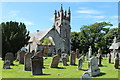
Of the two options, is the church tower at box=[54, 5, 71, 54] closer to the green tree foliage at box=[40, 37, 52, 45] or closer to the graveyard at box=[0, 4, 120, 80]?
the graveyard at box=[0, 4, 120, 80]

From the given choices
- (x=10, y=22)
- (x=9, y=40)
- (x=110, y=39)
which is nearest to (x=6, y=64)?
(x=9, y=40)

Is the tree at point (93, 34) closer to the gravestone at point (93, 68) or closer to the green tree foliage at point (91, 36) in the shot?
the green tree foliage at point (91, 36)

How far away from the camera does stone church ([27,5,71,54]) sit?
2049 inches

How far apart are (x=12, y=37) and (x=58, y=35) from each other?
27255 mm

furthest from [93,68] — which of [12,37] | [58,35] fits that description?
[58,35]

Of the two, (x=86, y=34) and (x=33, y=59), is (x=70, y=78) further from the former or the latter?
(x=86, y=34)

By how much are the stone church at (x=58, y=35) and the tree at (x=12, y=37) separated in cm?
1749

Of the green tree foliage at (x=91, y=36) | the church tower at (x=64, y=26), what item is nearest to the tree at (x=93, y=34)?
the green tree foliage at (x=91, y=36)

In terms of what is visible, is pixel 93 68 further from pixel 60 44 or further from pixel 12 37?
pixel 60 44

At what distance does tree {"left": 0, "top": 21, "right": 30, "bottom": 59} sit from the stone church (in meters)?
17.5

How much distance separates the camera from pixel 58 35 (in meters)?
55.5

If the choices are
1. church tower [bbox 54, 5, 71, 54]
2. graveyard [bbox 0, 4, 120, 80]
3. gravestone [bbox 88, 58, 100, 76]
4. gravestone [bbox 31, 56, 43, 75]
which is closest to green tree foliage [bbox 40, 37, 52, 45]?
graveyard [bbox 0, 4, 120, 80]

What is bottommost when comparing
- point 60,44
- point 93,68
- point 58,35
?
point 93,68

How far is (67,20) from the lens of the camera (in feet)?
210
